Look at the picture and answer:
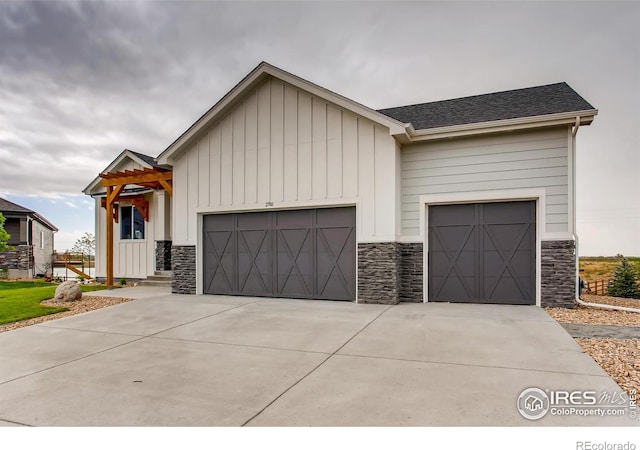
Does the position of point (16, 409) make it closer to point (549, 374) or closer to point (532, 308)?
point (549, 374)

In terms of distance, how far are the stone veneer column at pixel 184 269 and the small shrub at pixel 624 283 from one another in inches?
559

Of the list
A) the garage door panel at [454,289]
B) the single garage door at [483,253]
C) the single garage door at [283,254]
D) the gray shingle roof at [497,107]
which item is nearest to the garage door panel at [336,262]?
the single garage door at [283,254]

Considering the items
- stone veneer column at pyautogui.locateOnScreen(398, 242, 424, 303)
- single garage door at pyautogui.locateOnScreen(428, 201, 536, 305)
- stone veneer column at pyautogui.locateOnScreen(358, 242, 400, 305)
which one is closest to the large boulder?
stone veneer column at pyautogui.locateOnScreen(358, 242, 400, 305)

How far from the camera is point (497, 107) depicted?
9031mm

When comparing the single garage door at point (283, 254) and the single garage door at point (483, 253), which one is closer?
the single garage door at point (483, 253)

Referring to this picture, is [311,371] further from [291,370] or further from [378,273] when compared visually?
[378,273]

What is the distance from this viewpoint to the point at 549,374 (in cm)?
388

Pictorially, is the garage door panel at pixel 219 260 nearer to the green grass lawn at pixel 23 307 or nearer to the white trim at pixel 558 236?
the green grass lawn at pixel 23 307

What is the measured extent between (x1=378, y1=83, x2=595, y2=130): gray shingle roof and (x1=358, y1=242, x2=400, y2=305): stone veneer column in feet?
10.3

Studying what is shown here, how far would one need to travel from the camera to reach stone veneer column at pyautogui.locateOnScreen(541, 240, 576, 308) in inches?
307

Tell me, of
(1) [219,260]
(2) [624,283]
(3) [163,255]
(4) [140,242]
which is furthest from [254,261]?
(2) [624,283]

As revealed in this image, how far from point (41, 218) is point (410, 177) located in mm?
24243

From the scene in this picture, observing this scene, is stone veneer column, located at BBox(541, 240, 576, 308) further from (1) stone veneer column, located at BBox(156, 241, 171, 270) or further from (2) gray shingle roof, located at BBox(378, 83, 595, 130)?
(1) stone veneer column, located at BBox(156, 241, 171, 270)

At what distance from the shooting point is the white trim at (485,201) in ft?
26.3
